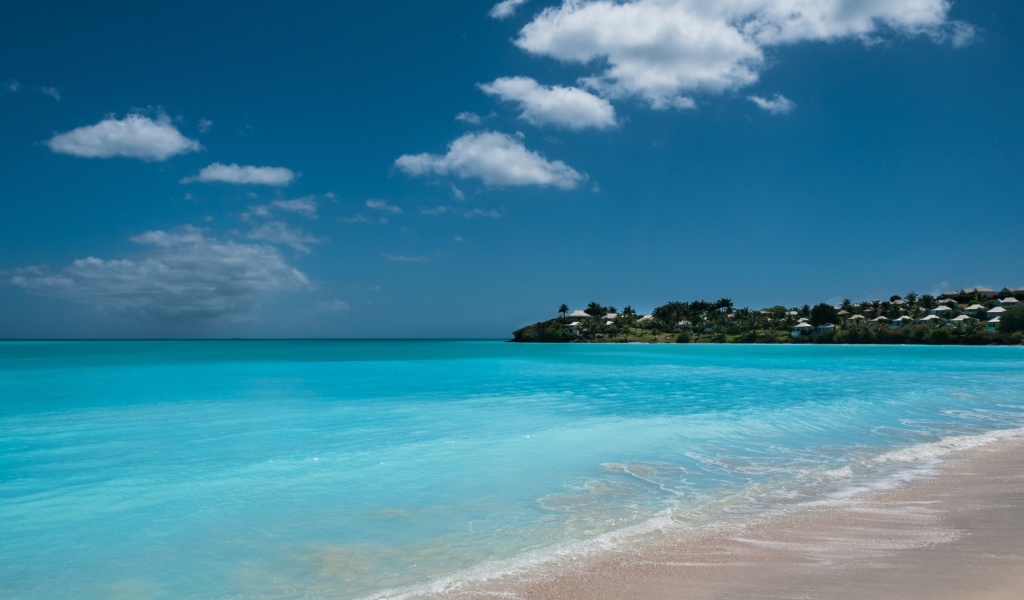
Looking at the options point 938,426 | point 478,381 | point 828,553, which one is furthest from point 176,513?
point 478,381

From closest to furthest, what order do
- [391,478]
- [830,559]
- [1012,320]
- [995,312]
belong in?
[830,559] < [391,478] < [1012,320] < [995,312]

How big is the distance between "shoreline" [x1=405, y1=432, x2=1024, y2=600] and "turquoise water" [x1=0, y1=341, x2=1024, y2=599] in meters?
0.46

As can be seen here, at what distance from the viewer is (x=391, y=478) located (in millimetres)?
8758

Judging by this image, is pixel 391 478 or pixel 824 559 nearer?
pixel 824 559

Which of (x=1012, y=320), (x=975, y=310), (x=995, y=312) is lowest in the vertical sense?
(x=1012, y=320)

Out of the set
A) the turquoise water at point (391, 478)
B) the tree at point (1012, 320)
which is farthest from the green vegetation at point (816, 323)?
the turquoise water at point (391, 478)

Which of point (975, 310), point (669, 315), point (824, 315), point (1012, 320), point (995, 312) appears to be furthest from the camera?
point (669, 315)

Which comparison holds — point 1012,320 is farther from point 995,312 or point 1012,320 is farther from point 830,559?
point 830,559

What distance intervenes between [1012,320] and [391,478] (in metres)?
97.6

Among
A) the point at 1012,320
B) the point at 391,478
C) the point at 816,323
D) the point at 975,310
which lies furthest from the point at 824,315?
the point at 391,478

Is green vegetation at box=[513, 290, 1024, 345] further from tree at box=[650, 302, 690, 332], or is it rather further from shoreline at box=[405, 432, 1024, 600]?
shoreline at box=[405, 432, 1024, 600]

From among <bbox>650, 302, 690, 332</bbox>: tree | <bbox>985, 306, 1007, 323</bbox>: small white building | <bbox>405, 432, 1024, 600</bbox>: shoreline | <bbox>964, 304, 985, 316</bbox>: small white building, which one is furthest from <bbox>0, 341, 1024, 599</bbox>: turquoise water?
<bbox>650, 302, 690, 332</bbox>: tree

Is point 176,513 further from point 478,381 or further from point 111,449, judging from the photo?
point 478,381

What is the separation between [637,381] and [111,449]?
880 inches
